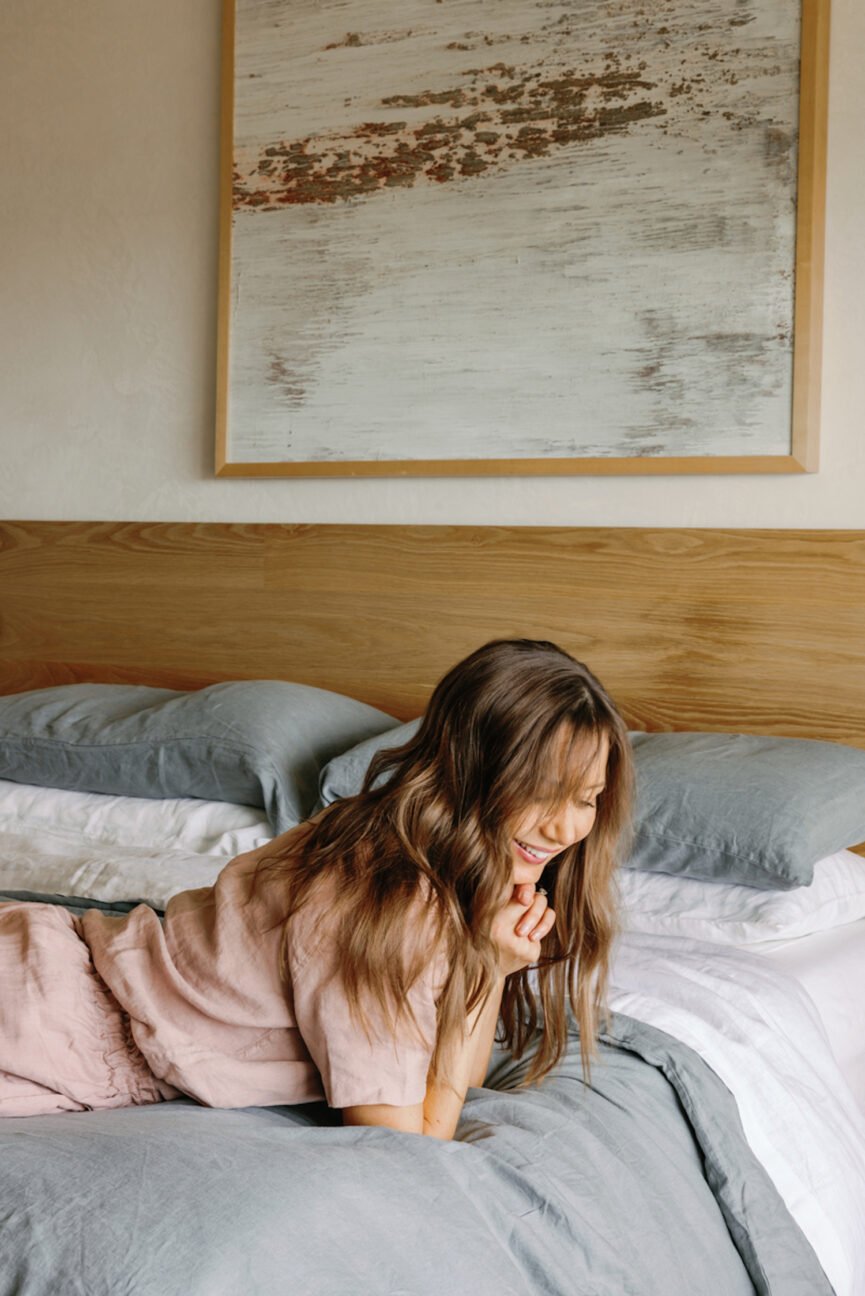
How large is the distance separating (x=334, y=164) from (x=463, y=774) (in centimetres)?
188

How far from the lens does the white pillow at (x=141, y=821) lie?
215cm

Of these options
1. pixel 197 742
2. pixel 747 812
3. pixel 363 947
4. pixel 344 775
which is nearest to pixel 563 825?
pixel 363 947

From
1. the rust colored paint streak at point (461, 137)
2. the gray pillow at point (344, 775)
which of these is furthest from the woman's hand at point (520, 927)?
the rust colored paint streak at point (461, 137)

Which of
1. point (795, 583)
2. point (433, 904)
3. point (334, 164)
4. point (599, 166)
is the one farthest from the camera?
point (334, 164)

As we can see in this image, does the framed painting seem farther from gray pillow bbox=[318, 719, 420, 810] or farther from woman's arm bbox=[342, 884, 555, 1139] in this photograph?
woman's arm bbox=[342, 884, 555, 1139]

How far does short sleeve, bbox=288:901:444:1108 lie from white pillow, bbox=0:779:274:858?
1.05 metres

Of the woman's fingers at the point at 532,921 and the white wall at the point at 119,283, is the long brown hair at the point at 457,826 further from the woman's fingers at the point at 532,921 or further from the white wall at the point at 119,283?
the white wall at the point at 119,283

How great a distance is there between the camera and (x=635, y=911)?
6.03 feet

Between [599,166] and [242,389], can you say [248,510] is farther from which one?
[599,166]

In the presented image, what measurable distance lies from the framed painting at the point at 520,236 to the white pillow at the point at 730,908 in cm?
75

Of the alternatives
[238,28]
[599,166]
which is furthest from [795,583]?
[238,28]

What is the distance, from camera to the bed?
0.86m

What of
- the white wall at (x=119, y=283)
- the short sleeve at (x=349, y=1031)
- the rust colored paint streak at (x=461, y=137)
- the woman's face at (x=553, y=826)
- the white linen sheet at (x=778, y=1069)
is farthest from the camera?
the white wall at (x=119, y=283)

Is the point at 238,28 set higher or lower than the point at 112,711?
higher
